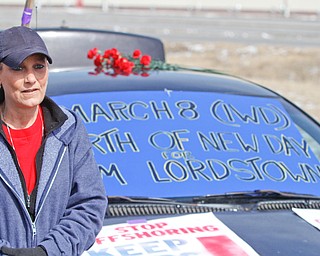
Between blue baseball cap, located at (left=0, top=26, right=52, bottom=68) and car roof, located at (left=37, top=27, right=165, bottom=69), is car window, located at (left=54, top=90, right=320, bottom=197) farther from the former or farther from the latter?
car roof, located at (left=37, top=27, right=165, bottom=69)

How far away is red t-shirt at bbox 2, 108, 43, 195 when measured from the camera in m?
2.46

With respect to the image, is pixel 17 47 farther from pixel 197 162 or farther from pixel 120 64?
pixel 120 64

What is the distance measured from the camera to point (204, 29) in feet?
79.4

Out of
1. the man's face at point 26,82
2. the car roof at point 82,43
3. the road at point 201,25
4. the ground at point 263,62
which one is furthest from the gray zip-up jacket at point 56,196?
the road at point 201,25

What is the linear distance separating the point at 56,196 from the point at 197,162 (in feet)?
3.00

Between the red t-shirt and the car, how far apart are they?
0.38m

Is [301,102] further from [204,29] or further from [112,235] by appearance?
[204,29]

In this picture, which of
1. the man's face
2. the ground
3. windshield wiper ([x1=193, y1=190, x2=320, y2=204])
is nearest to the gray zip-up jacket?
the man's face

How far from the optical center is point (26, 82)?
2430 mm

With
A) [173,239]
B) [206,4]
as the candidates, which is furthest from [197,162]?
[206,4]

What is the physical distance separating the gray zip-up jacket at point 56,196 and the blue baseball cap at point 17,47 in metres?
0.20

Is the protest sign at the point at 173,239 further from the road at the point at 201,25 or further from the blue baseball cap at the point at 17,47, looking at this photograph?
the road at the point at 201,25

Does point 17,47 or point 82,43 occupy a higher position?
point 17,47

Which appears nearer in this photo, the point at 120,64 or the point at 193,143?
the point at 193,143
